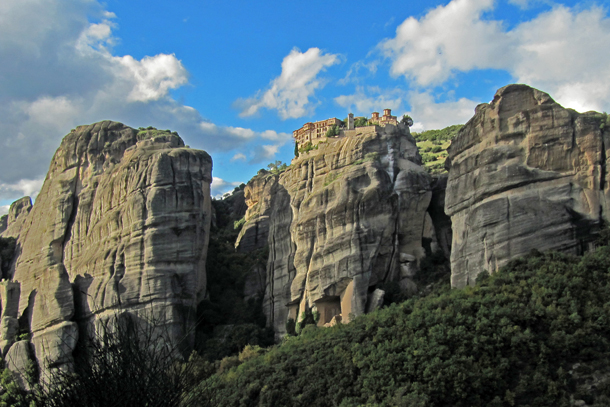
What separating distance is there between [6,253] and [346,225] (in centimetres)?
3644

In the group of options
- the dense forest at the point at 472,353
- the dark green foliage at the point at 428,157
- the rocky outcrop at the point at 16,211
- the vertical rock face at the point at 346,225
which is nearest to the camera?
the dense forest at the point at 472,353

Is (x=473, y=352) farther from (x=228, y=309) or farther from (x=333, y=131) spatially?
(x=333, y=131)

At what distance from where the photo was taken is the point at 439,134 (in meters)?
92.8

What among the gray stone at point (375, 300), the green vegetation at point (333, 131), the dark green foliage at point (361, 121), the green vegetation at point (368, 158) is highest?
the dark green foliage at point (361, 121)

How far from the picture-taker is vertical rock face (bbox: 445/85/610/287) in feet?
135

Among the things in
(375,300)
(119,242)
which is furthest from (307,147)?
(375,300)

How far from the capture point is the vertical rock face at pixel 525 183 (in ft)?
135

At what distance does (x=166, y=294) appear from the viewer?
173 feet

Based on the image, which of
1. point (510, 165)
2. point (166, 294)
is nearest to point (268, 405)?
point (166, 294)

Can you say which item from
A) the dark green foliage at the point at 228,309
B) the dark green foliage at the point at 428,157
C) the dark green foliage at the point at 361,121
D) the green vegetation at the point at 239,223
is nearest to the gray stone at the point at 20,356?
the dark green foliage at the point at 228,309

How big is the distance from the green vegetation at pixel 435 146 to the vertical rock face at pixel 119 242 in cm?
2343

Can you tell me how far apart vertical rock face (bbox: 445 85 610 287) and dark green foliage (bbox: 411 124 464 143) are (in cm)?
4231

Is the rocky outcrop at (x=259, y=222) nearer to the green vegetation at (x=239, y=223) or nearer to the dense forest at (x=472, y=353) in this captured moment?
the green vegetation at (x=239, y=223)

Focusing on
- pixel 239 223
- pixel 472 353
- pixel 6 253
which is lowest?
pixel 472 353
